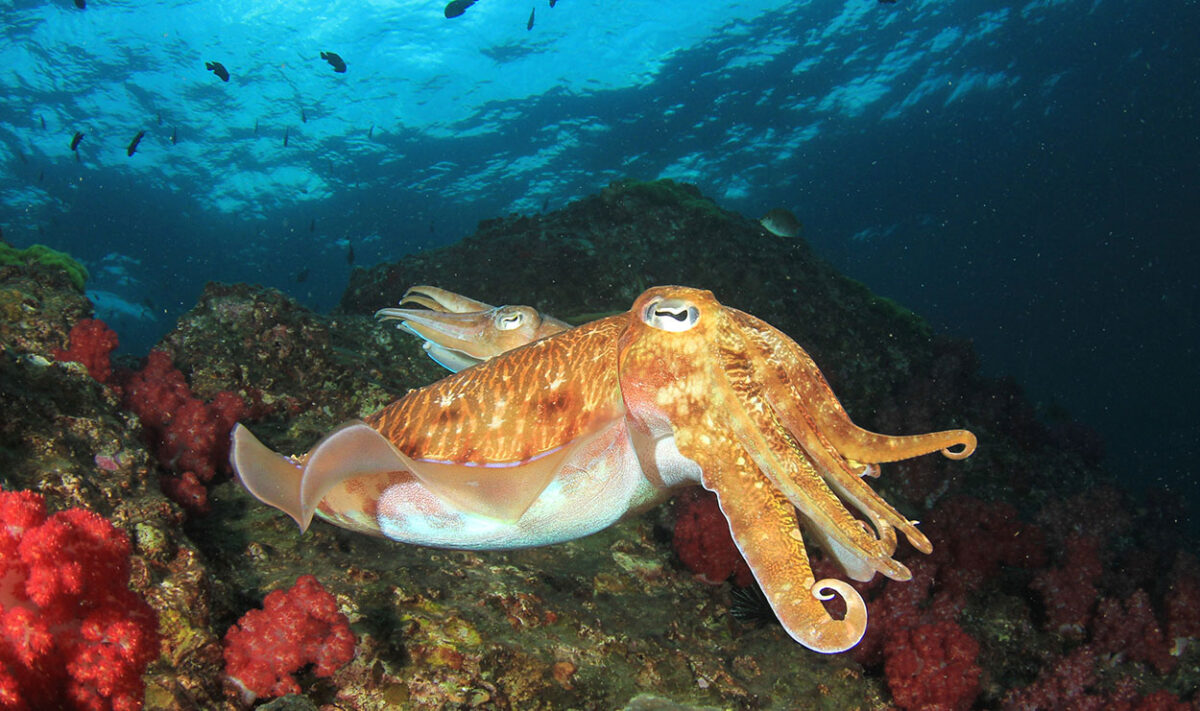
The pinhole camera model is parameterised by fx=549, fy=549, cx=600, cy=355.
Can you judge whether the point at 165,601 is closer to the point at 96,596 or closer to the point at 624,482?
the point at 96,596

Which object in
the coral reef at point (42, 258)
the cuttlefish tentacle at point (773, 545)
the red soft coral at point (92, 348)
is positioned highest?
the cuttlefish tentacle at point (773, 545)

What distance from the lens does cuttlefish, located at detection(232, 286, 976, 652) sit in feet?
5.22

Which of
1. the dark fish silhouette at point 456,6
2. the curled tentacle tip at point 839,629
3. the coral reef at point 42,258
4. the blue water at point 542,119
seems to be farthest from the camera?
the blue water at point 542,119

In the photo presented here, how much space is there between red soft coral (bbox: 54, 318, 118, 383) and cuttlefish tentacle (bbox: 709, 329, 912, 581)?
3.88 m

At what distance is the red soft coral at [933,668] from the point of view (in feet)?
11.3

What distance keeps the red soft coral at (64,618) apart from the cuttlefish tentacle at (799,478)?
6.93ft

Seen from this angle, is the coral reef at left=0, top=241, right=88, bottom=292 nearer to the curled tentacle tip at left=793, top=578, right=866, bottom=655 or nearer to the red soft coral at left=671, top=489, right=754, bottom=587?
the red soft coral at left=671, top=489, right=754, bottom=587

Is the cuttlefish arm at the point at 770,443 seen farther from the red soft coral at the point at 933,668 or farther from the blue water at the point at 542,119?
the blue water at the point at 542,119

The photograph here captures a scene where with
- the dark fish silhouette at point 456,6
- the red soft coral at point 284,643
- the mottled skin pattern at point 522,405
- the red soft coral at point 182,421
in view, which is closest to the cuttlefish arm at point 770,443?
the mottled skin pattern at point 522,405

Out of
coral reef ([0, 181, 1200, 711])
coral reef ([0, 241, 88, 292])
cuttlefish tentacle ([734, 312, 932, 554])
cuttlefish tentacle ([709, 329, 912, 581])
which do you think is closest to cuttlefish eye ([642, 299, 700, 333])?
cuttlefish tentacle ([709, 329, 912, 581])

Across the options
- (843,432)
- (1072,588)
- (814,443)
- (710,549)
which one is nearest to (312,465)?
(814,443)

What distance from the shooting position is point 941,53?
23.0 meters

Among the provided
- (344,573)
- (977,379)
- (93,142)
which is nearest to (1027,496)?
(977,379)

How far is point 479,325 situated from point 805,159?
30.9m
